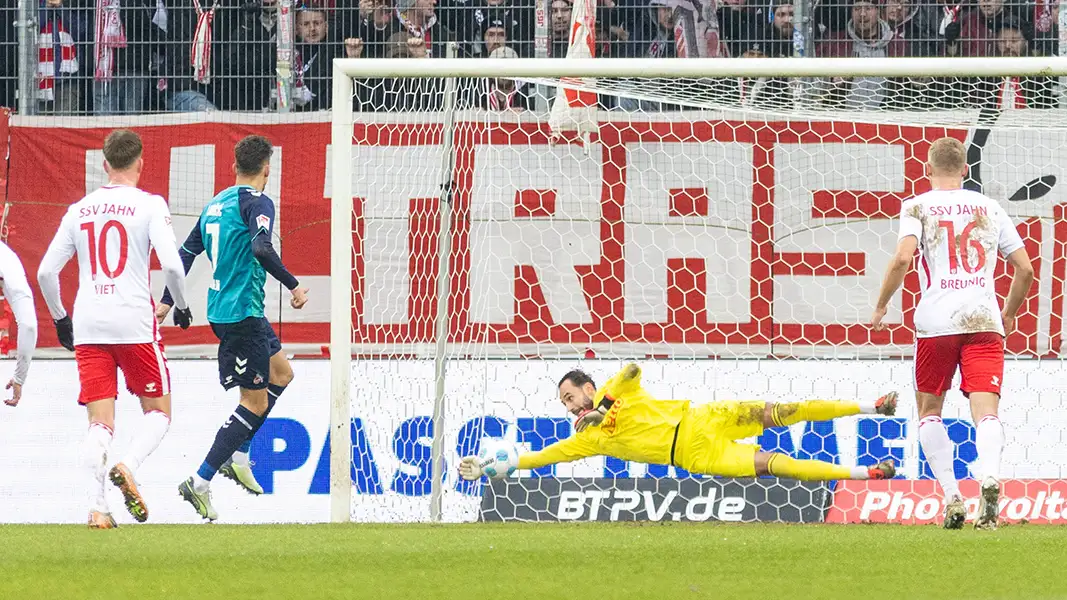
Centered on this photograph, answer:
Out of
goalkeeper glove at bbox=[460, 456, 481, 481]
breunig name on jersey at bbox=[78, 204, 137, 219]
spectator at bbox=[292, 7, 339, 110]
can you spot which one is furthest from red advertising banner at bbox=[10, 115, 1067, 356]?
breunig name on jersey at bbox=[78, 204, 137, 219]

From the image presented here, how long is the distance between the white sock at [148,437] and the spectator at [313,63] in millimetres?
3493

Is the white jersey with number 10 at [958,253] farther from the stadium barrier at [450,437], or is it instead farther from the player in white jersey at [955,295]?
the stadium barrier at [450,437]

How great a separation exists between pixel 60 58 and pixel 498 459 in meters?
4.32

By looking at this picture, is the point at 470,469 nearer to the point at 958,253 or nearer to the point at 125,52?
the point at 958,253

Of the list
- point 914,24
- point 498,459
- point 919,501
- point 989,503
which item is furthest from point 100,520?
point 914,24

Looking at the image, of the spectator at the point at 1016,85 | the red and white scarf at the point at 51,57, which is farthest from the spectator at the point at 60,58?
the spectator at the point at 1016,85

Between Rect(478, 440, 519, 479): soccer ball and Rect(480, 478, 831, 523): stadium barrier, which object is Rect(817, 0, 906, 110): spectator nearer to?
Rect(480, 478, 831, 523): stadium barrier

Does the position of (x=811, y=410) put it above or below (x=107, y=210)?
below

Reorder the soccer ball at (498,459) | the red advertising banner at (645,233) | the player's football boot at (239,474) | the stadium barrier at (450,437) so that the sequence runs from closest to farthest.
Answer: the soccer ball at (498,459)
the player's football boot at (239,474)
the stadium barrier at (450,437)
the red advertising banner at (645,233)

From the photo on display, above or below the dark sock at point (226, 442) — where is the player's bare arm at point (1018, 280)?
above

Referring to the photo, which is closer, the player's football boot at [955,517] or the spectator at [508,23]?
the player's football boot at [955,517]

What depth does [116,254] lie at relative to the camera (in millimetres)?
6465

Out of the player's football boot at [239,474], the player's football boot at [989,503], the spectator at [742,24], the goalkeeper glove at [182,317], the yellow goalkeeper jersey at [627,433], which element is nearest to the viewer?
the player's football boot at [989,503]

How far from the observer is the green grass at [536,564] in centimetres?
435
